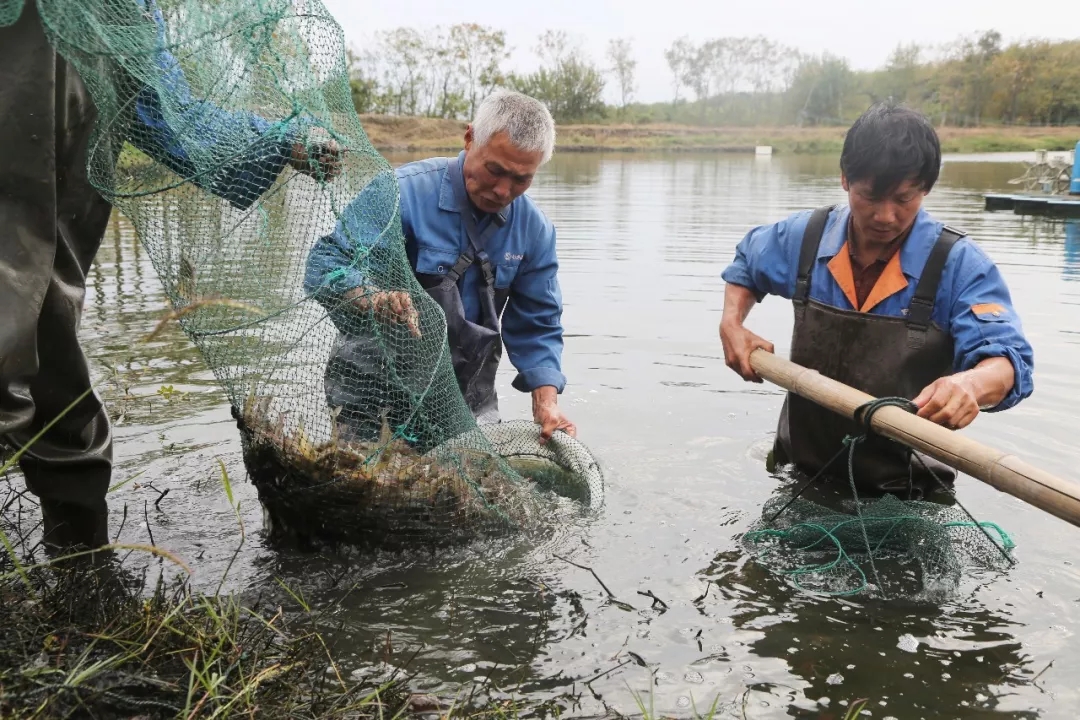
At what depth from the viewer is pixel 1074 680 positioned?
10.6 ft

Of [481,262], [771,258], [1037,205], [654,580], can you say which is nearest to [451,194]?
[481,262]

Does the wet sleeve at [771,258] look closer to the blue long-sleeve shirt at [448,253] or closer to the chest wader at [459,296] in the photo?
the blue long-sleeve shirt at [448,253]

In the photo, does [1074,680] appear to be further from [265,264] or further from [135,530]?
[135,530]

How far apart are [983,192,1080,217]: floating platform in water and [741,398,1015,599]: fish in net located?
15.0m

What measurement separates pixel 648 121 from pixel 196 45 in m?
84.6

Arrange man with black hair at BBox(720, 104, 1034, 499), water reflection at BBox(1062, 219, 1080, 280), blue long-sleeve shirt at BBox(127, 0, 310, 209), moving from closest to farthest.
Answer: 1. blue long-sleeve shirt at BBox(127, 0, 310, 209)
2. man with black hair at BBox(720, 104, 1034, 499)
3. water reflection at BBox(1062, 219, 1080, 280)

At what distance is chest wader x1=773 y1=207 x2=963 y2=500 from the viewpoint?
3951mm

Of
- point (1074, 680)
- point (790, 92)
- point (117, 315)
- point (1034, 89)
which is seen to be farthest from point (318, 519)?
point (790, 92)

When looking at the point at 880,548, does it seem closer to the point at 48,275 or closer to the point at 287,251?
the point at 287,251

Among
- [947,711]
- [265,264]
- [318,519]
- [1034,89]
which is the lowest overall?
[947,711]

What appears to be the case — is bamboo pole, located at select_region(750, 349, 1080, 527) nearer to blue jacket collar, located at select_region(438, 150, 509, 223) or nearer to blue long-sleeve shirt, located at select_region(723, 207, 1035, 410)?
blue long-sleeve shirt, located at select_region(723, 207, 1035, 410)

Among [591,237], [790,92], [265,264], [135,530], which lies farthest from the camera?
[790,92]

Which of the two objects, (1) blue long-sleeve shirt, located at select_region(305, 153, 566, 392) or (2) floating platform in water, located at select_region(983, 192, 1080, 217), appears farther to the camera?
(2) floating platform in water, located at select_region(983, 192, 1080, 217)

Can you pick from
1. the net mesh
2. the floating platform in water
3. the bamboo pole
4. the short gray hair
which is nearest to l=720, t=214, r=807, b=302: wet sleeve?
the bamboo pole
